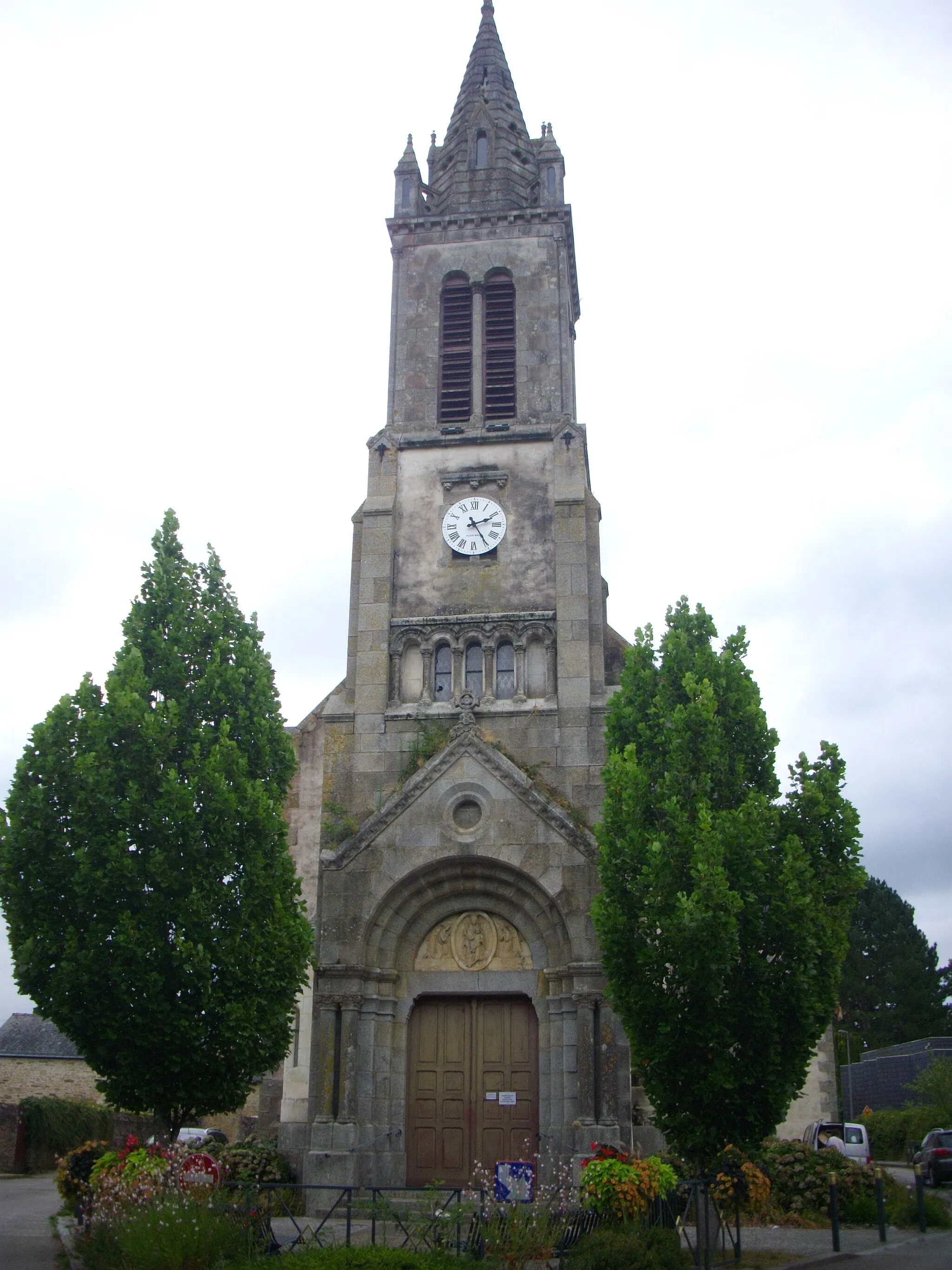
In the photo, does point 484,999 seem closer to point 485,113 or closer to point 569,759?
point 569,759

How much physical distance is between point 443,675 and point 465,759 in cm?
243

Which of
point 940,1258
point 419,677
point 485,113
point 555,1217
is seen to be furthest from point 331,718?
point 485,113

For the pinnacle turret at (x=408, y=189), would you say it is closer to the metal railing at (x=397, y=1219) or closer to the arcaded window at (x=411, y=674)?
the arcaded window at (x=411, y=674)

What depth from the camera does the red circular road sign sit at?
13656mm

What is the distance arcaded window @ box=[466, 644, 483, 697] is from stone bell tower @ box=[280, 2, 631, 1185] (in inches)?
1.6

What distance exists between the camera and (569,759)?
21797mm

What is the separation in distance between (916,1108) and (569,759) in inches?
967

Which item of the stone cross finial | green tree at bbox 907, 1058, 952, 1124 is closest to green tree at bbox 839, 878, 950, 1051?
green tree at bbox 907, 1058, 952, 1124

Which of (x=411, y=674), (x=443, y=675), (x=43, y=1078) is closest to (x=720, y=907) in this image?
(x=443, y=675)

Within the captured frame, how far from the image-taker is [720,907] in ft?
49.2

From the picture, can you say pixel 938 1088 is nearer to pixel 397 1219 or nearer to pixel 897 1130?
pixel 897 1130

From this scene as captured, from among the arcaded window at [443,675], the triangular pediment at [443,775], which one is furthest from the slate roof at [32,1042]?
the arcaded window at [443,675]

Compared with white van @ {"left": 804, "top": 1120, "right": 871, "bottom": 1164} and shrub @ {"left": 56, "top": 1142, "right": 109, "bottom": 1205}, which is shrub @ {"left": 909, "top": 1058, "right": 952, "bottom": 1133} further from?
shrub @ {"left": 56, "top": 1142, "right": 109, "bottom": 1205}

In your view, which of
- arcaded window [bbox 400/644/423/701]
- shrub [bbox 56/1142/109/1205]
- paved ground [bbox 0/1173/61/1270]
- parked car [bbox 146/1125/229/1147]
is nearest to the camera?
paved ground [bbox 0/1173/61/1270]
